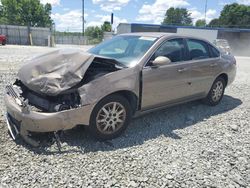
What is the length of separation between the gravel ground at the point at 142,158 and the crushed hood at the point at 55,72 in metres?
0.86

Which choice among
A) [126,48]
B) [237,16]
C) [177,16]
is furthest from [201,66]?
[177,16]

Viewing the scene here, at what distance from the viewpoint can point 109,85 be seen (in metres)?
3.78

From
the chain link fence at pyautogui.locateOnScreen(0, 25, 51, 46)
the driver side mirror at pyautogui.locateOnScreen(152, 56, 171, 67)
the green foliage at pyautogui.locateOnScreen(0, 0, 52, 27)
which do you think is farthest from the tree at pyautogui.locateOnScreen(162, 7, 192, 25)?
the driver side mirror at pyautogui.locateOnScreen(152, 56, 171, 67)

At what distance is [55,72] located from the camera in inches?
150

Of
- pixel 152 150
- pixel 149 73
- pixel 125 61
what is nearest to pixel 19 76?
pixel 125 61

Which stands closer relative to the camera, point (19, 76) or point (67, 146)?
point (67, 146)

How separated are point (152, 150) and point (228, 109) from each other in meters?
3.01

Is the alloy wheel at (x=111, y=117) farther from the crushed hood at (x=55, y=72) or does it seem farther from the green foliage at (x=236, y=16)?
the green foliage at (x=236, y=16)

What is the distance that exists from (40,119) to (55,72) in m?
0.77

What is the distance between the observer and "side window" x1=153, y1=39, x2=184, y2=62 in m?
4.63

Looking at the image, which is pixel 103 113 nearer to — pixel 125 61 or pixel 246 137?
pixel 125 61

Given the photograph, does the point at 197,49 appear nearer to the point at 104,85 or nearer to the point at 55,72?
the point at 104,85

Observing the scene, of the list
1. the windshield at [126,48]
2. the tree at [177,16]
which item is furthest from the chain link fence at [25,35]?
the tree at [177,16]

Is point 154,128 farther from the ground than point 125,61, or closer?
closer
